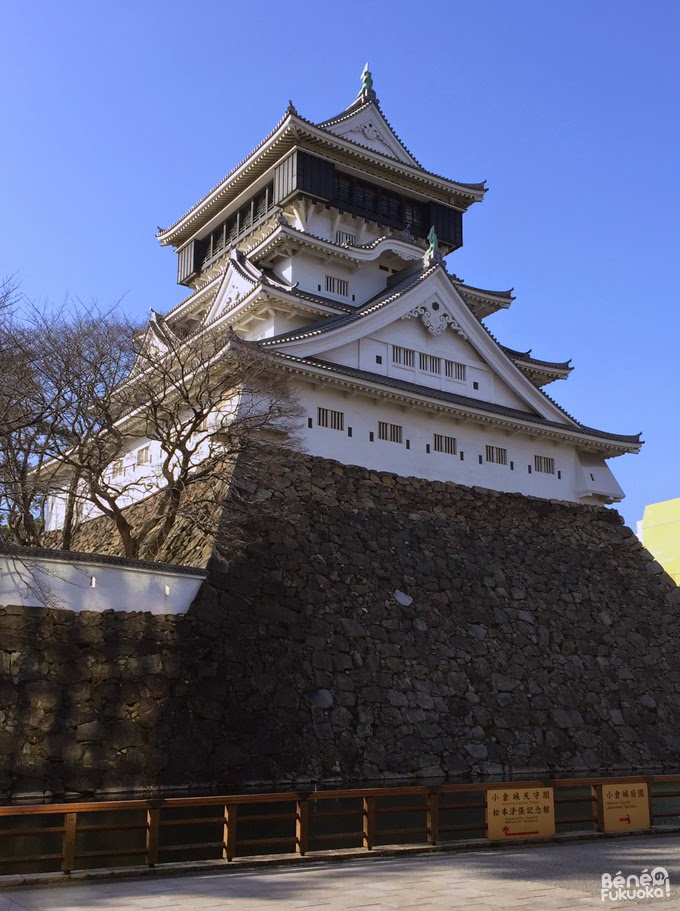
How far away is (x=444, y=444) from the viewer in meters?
20.7

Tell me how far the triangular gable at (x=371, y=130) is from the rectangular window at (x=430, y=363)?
283 inches

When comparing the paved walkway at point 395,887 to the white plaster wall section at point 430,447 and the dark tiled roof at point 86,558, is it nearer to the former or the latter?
the dark tiled roof at point 86,558

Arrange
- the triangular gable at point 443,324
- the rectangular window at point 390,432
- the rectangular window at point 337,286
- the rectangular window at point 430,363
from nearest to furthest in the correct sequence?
the rectangular window at point 390,432 → the triangular gable at point 443,324 → the rectangular window at point 430,363 → the rectangular window at point 337,286

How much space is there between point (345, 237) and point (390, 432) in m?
7.39

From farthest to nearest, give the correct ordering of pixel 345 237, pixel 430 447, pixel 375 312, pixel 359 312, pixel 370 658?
1. pixel 345 237
2. pixel 359 312
3. pixel 430 447
4. pixel 375 312
5. pixel 370 658

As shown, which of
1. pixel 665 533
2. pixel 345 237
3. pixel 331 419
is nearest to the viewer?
pixel 331 419

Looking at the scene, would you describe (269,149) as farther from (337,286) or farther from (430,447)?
(430,447)

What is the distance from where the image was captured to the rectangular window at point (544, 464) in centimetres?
2236

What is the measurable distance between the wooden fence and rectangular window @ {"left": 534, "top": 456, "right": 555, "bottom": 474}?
32.7 feet

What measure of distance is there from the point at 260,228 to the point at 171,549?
10.9 meters

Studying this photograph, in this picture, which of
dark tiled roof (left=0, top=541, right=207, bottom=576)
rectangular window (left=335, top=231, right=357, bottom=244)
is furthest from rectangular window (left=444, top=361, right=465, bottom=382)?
dark tiled roof (left=0, top=541, right=207, bottom=576)

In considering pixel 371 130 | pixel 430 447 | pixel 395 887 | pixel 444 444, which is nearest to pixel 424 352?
pixel 444 444

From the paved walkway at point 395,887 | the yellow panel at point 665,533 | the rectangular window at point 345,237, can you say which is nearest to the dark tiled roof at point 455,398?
the rectangular window at point 345,237

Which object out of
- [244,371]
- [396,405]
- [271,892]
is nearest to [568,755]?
[396,405]
